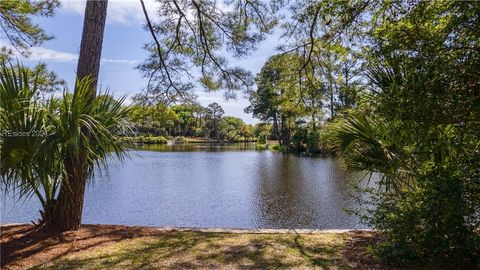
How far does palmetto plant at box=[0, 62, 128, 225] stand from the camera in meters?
3.04

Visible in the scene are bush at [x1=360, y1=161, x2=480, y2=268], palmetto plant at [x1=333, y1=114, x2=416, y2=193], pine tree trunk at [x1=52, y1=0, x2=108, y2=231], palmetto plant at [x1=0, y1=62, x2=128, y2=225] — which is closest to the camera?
bush at [x1=360, y1=161, x2=480, y2=268]

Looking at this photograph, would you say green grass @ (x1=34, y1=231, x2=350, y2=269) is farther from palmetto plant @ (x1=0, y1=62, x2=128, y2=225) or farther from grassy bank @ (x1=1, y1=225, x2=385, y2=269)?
palmetto plant @ (x1=0, y1=62, x2=128, y2=225)

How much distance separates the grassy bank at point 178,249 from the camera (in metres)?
3.09

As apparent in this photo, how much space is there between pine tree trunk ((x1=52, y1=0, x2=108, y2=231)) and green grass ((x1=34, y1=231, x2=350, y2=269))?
32.0 inches

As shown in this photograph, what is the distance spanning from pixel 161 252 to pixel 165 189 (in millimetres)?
7993

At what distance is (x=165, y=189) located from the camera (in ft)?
36.8

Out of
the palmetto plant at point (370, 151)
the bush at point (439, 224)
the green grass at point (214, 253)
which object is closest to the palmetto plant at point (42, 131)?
the green grass at point (214, 253)

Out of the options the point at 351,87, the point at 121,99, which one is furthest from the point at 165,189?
the point at 351,87

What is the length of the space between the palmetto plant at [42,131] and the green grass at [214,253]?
88 centimetres

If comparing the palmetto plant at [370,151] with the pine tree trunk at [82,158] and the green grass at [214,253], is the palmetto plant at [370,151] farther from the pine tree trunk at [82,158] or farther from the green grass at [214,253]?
the pine tree trunk at [82,158]

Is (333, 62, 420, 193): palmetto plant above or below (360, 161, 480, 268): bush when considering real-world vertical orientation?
above

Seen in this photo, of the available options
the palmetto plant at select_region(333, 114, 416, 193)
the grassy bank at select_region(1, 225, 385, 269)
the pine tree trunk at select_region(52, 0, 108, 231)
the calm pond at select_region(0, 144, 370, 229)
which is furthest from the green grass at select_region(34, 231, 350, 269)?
the calm pond at select_region(0, 144, 370, 229)

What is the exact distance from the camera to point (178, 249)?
3539 mm

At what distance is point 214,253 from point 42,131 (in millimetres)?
2084
